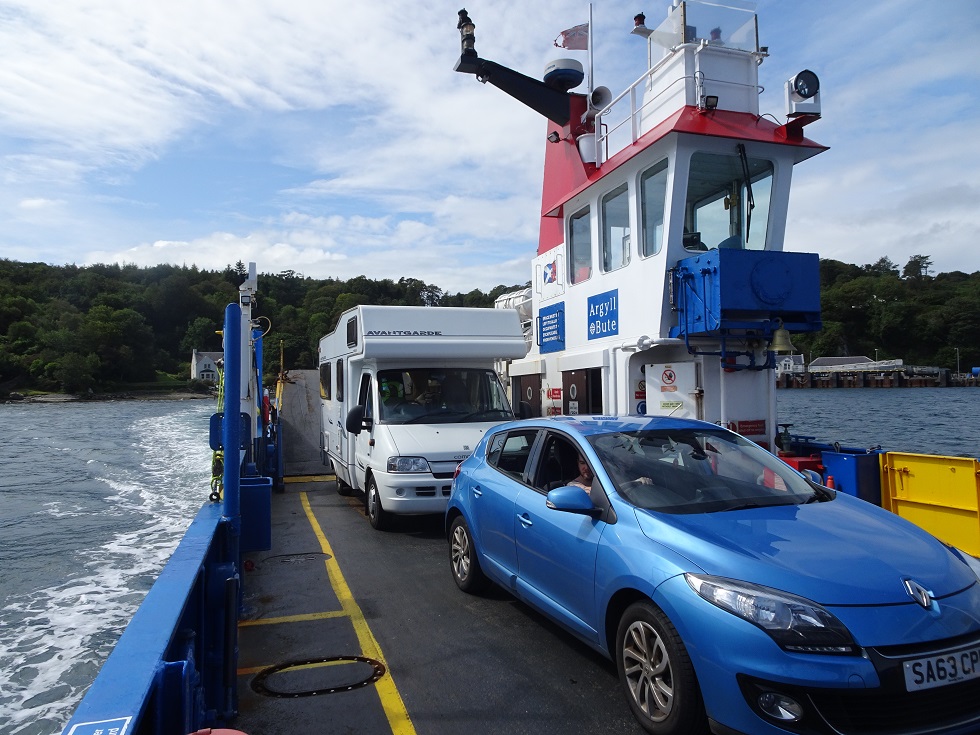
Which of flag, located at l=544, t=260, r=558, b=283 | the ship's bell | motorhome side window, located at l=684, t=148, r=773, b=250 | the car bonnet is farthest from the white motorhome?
the car bonnet

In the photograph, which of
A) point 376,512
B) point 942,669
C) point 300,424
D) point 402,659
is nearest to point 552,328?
point 376,512

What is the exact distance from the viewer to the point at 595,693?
161 inches

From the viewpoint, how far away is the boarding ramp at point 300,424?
48.8ft

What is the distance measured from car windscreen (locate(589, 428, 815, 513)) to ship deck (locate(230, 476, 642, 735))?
3.92 feet

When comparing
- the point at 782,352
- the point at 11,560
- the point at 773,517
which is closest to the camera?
the point at 773,517

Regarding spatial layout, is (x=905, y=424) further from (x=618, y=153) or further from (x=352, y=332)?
(x=352, y=332)

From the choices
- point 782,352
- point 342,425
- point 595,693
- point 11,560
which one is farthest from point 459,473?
point 11,560

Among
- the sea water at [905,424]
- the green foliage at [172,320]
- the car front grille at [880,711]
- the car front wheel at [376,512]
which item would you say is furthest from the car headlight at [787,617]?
the green foliage at [172,320]

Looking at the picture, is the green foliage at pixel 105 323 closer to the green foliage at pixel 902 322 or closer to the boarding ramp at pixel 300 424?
the boarding ramp at pixel 300 424

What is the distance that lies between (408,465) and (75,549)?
601 cm

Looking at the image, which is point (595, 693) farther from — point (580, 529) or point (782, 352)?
point (782, 352)

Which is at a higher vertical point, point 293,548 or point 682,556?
point 682,556

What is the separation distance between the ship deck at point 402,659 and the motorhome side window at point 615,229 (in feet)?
16.4

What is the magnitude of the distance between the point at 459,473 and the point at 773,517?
311 cm
